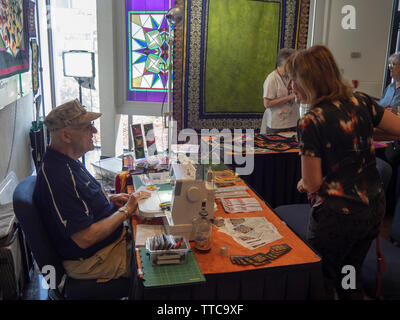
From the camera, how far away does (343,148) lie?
161 cm

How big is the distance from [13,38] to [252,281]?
9.38 ft

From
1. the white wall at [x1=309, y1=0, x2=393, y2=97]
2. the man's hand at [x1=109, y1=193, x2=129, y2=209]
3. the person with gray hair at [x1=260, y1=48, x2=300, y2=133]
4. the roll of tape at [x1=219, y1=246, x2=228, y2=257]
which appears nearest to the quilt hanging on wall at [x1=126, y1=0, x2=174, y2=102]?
the person with gray hair at [x1=260, y1=48, x2=300, y2=133]

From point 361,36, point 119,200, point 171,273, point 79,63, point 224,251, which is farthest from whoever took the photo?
point 361,36

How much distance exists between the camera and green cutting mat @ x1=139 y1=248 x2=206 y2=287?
4.58ft

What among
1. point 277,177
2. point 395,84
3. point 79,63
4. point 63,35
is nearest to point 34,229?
point 277,177

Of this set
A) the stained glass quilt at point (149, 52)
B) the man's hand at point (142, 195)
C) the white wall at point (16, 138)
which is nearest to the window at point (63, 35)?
the stained glass quilt at point (149, 52)

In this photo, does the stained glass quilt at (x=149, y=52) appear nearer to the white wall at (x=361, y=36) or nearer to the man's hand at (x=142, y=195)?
the white wall at (x=361, y=36)

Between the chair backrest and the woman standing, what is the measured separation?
1129 mm

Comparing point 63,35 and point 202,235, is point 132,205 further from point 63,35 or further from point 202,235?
point 63,35

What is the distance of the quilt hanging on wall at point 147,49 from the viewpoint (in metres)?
4.88

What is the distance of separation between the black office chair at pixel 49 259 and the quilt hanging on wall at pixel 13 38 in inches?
61.7

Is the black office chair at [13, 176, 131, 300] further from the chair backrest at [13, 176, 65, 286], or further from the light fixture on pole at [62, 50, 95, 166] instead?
the light fixture on pole at [62, 50, 95, 166]
